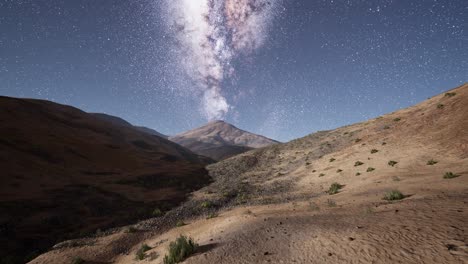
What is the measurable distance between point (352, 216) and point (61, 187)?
30078 millimetres

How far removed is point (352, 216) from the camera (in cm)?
1002

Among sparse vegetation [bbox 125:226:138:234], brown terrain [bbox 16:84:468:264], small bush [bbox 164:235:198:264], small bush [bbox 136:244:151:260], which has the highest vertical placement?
brown terrain [bbox 16:84:468:264]

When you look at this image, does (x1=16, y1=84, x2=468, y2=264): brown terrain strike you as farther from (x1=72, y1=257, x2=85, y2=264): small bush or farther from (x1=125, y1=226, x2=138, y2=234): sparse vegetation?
(x1=72, y1=257, x2=85, y2=264): small bush

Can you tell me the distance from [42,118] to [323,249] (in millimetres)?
69384

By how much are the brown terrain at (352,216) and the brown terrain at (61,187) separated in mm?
3399

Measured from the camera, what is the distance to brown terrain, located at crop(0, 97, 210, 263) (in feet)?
56.1

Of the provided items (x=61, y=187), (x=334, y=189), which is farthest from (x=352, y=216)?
(x=61, y=187)

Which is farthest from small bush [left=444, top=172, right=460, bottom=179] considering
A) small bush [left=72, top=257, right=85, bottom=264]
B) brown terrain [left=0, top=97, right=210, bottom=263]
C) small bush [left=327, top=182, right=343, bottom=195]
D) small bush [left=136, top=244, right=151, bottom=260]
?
brown terrain [left=0, top=97, right=210, bottom=263]

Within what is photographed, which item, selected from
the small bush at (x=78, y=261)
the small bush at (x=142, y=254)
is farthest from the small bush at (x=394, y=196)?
the small bush at (x=78, y=261)

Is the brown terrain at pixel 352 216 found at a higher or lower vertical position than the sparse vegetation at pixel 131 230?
higher

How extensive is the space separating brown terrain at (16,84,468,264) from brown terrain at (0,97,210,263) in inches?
134

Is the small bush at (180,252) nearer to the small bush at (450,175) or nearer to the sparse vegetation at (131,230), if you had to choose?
the sparse vegetation at (131,230)

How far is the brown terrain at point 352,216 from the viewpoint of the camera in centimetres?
705

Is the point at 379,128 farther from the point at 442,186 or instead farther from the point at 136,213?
the point at 136,213
